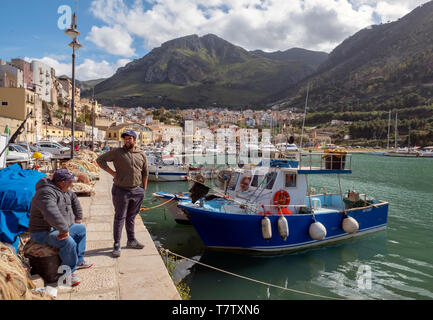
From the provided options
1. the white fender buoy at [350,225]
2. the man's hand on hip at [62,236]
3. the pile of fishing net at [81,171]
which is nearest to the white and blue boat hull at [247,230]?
the white fender buoy at [350,225]

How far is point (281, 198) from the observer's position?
938 centimetres

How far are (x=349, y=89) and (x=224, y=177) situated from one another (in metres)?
157

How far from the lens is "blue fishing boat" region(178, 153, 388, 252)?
837 centimetres

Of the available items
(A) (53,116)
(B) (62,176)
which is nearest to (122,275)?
(B) (62,176)

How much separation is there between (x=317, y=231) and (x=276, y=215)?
4.70 ft

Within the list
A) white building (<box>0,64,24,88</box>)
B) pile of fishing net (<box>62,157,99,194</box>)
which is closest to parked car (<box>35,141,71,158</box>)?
pile of fishing net (<box>62,157,99,194</box>)

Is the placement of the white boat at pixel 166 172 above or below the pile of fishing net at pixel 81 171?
below

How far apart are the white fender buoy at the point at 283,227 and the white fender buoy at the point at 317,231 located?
1.04 meters

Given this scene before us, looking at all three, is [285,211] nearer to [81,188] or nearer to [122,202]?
[122,202]

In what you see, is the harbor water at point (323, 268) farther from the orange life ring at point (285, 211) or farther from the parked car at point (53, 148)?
the parked car at point (53, 148)

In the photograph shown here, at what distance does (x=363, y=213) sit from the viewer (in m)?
10.7

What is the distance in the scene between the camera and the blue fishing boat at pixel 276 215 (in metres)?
8.37

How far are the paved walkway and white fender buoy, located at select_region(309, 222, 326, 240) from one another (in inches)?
212
